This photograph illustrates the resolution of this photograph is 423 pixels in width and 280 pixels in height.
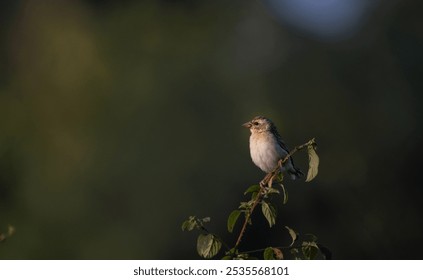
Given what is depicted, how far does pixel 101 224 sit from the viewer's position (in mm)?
21938

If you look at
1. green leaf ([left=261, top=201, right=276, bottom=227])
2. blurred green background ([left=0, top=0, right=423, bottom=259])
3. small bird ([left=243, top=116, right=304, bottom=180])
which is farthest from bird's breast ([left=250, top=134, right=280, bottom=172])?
blurred green background ([left=0, top=0, right=423, bottom=259])

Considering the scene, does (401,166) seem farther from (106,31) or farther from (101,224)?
(106,31)

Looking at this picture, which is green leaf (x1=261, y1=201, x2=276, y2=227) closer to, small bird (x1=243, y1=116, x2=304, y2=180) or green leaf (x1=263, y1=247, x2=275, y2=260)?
green leaf (x1=263, y1=247, x2=275, y2=260)

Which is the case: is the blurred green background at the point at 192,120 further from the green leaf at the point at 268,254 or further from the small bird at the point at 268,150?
the green leaf at the point at 268,254

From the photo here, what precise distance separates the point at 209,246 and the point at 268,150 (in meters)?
3.37

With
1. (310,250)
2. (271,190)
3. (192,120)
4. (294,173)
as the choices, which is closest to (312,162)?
(271,190)

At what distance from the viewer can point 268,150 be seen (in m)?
7.15

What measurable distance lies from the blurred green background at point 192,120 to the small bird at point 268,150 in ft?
35.6

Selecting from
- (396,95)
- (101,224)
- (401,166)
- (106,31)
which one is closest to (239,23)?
(106,31)

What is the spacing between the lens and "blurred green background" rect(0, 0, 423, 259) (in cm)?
2159

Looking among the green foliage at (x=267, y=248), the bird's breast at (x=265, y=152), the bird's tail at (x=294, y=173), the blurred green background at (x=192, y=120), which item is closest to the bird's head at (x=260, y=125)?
the bird's breast at (x=265, y=152)

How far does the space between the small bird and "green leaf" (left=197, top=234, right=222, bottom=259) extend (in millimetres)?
3141

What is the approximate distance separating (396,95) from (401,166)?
277cm

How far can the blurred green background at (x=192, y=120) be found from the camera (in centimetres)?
2159
